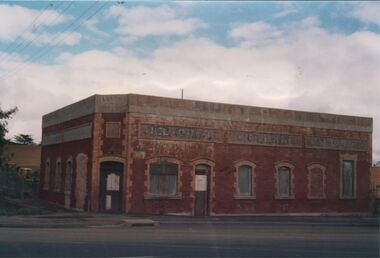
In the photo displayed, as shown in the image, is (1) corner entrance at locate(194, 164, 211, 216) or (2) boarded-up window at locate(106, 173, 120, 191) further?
(1) corner entrance at locate(194, 164, 211, 216)

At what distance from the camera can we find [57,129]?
108ft

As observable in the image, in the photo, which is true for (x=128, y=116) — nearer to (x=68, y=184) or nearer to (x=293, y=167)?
(x=68, y=184)

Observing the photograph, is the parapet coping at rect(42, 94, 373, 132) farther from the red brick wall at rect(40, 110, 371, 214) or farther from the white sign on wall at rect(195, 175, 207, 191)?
the white sign on wall at rect(195, 175, 207, 191)

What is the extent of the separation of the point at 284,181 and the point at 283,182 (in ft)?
0.32

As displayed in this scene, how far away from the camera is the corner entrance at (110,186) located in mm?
25766

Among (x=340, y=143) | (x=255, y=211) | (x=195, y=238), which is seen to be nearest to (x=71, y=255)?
(x=195, y=238)

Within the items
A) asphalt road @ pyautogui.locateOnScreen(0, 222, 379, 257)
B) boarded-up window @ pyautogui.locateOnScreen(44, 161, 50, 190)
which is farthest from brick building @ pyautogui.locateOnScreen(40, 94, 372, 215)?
asphalt road @ pyautogui.locateOnScreen(0, 222, 379, 257)

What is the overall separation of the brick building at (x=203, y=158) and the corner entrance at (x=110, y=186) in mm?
49

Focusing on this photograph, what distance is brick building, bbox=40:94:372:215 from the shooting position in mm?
25766

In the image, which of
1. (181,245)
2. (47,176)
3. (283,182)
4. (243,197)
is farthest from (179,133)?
(181,245)

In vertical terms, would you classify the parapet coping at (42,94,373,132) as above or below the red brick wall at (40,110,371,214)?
above

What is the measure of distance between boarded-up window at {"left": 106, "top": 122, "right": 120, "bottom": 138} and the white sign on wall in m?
4.78

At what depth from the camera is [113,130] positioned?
2586cm

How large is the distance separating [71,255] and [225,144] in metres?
17.5
